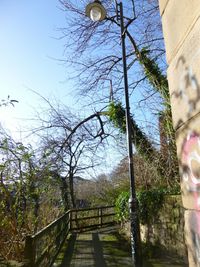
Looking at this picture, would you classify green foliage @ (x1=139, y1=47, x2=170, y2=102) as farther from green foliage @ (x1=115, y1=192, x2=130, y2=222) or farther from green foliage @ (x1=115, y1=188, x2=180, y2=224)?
green foliage @ (x1=115, y1=192, x2=130, y2=222)

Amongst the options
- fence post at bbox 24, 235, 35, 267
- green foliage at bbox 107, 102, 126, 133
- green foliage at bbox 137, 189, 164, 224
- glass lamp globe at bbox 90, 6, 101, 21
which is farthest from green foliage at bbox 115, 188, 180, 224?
glass lamp globe at bbox 90, 6, 101, 21

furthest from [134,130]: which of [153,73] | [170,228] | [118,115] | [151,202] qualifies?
[170,228]

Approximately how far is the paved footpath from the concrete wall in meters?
5.40

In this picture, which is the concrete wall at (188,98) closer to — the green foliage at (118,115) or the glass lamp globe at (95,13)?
the glass lamp globe at (95,13)

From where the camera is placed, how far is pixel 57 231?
871 cm

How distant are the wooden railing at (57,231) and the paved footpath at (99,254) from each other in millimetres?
347

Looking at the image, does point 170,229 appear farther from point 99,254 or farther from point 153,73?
point 153,73

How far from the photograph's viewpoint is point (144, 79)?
12.3 metres

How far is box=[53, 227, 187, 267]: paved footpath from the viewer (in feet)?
24.0

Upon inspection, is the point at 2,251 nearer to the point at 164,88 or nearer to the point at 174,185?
the point at 174,185

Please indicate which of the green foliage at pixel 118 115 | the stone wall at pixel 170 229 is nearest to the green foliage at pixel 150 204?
the stone wall at pixel 170 229

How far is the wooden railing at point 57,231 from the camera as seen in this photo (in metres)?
4.89

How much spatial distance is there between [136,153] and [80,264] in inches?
214

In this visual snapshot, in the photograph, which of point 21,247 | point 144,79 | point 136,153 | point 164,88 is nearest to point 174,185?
point 136,153
